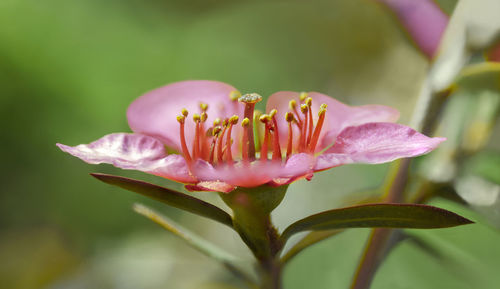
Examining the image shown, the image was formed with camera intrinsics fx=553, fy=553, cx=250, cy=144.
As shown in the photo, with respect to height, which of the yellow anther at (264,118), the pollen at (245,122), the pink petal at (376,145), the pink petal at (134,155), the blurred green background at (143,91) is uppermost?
the pink petal at (376,145)

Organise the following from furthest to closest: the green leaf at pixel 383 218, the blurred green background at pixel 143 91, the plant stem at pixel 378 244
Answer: the blurred green background at pixel 143 91 < the plant stem at pixel 378 244 < the green leaf at pixel 383 218

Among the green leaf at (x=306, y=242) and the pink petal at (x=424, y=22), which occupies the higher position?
the pink petal at (x=424, y=22)

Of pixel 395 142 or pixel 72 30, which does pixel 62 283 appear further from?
pixel 395 142

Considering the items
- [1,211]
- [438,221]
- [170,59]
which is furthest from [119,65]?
[438,221]

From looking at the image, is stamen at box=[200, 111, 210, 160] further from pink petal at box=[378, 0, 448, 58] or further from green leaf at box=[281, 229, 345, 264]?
pink petal at box=[378, 0, 448, 58]

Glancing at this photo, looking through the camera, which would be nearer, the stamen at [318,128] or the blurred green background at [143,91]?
the stamen at [318,128]

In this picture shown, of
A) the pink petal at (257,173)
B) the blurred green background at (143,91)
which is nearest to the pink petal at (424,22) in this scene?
the blurred green background at (143,91)

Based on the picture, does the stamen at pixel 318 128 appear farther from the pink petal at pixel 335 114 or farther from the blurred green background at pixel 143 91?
the blurred green background at pixel 143 91
